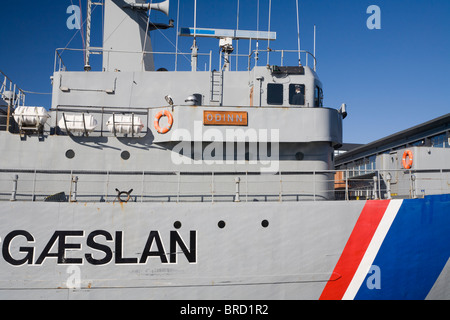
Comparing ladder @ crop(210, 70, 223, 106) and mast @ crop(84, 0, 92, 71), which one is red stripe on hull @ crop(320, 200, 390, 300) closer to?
ladder @ crop(210, 70, 223, 106)

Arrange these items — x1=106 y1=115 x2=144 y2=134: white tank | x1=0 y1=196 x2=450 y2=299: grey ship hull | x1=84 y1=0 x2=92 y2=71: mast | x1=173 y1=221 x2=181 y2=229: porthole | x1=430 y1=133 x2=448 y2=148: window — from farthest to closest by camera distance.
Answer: x1=430 y1=133 x2=448 y2=148: window
x1=84 y1=0 x2=92 y2=71: mast
x1=106 y1=115 x2=144 y2=134: white tank
x1=173 y1=221 x2=181 y2=229: porthole
x1=0 y1=196 x2=450 y2=299: grey ship hull

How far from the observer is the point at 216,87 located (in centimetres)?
1097

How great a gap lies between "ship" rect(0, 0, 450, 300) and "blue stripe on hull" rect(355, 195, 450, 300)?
2cm

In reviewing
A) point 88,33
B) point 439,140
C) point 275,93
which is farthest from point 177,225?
point 439,140

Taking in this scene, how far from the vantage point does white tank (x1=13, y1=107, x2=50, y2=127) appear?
374 inches

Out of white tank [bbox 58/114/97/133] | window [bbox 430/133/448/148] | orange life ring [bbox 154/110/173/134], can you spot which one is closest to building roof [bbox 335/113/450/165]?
window [bbox 430/133/448/148]

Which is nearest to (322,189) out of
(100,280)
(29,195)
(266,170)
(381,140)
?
(266,170)

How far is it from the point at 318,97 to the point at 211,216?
5.41m

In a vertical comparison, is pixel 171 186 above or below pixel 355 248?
above

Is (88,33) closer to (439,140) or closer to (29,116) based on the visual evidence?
(29,116)

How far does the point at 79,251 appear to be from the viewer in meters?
7.93

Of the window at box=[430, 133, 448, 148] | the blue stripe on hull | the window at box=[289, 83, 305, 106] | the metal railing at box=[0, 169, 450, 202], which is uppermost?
the window at box=[430, 133, 448, 148]

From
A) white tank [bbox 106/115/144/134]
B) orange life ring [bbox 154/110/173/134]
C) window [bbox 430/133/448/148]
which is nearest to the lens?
white tank [bbox 106/115/144/134]
